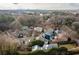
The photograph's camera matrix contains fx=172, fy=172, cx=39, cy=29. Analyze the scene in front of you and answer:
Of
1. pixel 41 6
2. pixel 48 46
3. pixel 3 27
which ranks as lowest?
pixel 48 46

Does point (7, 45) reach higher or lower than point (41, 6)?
lower

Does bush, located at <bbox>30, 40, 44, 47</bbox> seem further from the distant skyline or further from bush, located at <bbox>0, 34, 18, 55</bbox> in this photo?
the distant skyline

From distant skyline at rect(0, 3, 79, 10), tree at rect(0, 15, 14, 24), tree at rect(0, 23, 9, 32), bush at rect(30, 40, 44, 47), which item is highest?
distant skyline at rect(0, 3, 79, 10)

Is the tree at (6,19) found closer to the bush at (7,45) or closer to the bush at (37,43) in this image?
the bush at (7,45)

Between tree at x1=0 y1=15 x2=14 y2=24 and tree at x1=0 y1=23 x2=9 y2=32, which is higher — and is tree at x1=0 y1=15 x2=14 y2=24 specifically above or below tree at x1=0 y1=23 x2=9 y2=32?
above

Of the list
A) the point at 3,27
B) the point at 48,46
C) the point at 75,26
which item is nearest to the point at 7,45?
the point at 3,27

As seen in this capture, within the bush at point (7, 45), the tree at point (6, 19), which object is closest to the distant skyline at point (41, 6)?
the tree at point (6, 19)

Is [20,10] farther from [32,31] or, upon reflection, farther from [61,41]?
[61,41]

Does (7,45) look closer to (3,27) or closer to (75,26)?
(3,27)

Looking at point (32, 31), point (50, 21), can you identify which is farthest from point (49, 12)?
point (32, 31)

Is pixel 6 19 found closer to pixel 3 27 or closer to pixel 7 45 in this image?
pixel 3 27

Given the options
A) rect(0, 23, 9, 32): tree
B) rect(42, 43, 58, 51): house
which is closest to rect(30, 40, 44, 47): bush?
rect(42, 43, 58, 51): house

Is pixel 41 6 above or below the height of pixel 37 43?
above
